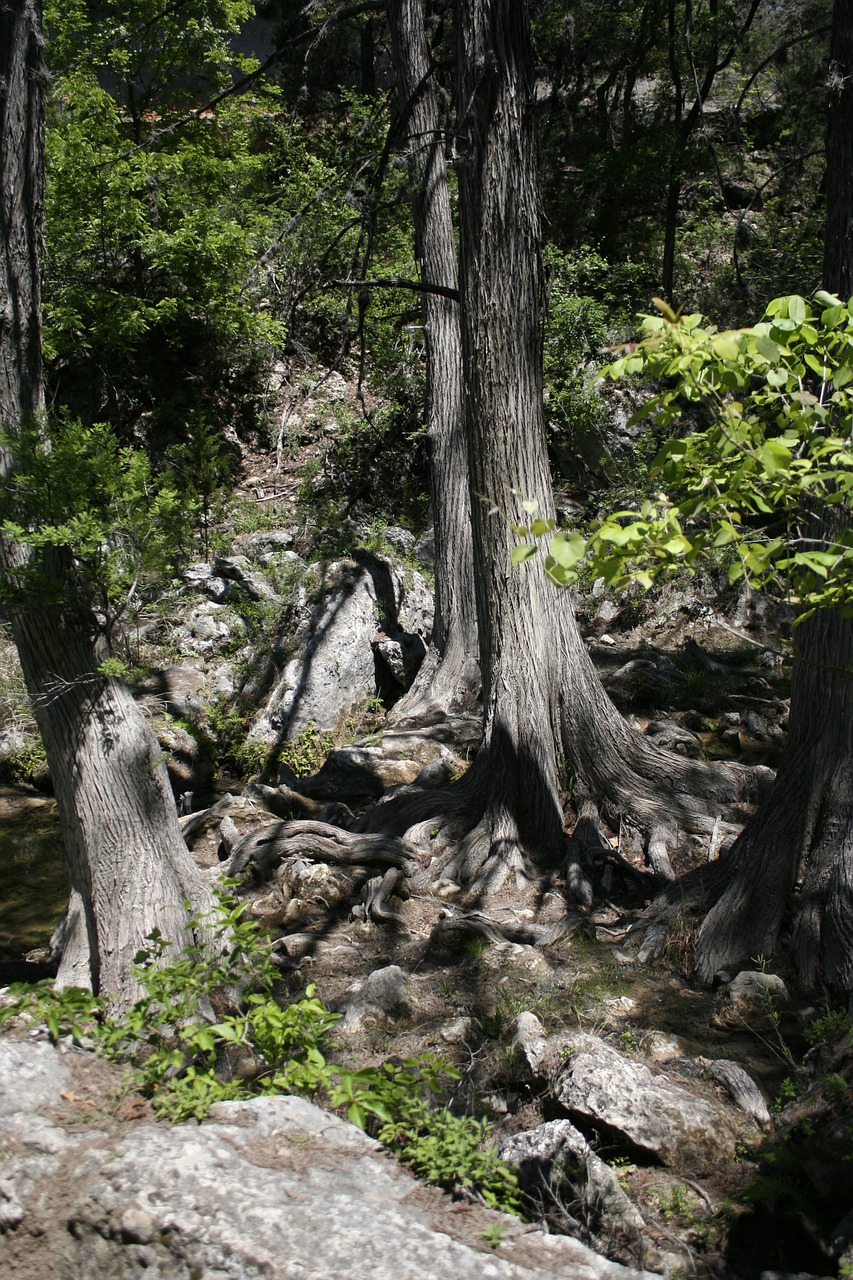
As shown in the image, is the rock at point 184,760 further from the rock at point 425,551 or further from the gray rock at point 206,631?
the rock at point 425,551

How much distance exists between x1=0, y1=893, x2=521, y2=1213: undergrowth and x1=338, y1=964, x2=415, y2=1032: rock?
3.87 feet

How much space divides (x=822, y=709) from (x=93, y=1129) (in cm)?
361

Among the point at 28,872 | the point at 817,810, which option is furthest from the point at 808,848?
the point at 28,872

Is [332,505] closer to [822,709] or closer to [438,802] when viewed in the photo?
[438,802]

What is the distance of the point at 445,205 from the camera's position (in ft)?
34.1

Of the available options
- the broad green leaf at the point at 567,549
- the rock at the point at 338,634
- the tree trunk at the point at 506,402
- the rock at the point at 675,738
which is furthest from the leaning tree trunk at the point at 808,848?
the rock at the point at 338,634

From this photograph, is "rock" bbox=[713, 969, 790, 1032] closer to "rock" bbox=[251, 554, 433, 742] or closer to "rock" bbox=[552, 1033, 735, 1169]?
"rock" bbox=[552, 1033, 735, 1169]

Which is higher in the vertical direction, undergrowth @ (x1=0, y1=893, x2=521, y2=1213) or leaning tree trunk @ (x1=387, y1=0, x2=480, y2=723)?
leaning tree trunk @ (x1=387, y1=0, x2=480, y2=723)

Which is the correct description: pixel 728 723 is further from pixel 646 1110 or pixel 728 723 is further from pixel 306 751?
pixel 646 1110

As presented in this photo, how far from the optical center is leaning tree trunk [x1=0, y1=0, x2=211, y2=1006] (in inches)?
180

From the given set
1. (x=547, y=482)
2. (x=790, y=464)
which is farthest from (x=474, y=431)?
(x=790, y=464)

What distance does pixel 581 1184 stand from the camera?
3086 millimetres

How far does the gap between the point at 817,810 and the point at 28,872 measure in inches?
255

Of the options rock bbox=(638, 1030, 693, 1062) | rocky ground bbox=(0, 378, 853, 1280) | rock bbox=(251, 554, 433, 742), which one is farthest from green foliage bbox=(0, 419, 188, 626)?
rock bbox=(251, 554, 433, 742)
